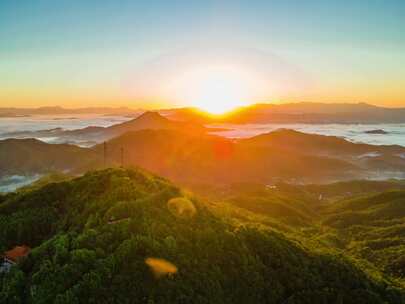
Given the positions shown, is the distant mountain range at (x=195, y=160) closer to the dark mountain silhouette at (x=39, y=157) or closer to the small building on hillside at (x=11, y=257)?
the dark mountain silhouette at (x=39, y=157)

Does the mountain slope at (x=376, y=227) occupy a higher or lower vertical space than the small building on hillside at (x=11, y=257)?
lower

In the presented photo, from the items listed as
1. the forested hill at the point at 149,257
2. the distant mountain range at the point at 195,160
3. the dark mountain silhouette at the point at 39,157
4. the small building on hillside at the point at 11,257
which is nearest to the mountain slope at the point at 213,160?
the distant mountain range at the point at 195,160

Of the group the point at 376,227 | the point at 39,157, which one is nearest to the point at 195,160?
the point at 39,157

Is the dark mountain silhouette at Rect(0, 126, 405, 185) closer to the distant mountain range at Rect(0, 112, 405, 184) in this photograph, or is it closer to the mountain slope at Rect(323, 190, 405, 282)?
the distant mountain range at Rect(0, 112, 405, 184)

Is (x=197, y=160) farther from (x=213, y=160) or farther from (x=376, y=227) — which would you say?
(x=376, y=227)

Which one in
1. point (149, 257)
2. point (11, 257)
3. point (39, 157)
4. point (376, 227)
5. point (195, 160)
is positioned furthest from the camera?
point (195, 160)

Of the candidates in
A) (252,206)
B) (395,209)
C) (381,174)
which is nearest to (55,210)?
(252,206)

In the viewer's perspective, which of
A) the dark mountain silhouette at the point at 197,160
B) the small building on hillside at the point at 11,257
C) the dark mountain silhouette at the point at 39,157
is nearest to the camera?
the small building on hillside at the point at 11,257
